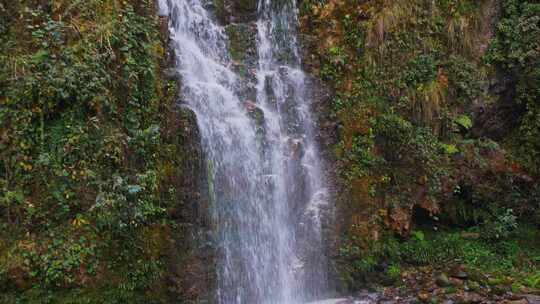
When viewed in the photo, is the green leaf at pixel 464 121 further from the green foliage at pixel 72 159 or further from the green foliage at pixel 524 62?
the green foliage at pixel 72 159

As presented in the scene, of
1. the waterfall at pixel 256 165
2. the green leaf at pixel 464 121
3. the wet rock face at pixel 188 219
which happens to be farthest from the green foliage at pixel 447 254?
the wet rock face at pixel 188 219

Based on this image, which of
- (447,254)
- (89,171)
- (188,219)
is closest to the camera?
(89,171)

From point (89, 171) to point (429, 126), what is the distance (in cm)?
622

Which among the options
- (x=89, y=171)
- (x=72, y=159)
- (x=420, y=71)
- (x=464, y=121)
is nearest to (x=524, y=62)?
(x=464, y=121)

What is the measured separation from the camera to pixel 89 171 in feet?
19.0

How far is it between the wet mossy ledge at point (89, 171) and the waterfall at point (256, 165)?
1.70 ft

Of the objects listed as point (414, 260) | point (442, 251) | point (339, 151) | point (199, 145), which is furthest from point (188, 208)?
point (442, 251)

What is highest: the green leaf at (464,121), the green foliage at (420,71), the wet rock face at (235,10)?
the wet rock face at (235,10)

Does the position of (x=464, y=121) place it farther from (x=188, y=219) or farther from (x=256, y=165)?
(x=188, y=219)

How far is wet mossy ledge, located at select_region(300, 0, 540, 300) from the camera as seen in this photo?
8211mm

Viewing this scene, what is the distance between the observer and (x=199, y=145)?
7199mm

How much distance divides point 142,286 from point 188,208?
1.31 meters

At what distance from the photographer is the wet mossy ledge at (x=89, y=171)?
5.58 m

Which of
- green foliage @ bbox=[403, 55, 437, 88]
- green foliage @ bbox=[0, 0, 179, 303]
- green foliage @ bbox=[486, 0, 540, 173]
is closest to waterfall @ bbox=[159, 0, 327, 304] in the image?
green foliage @ bbox=[0, 0, 179, 303]
